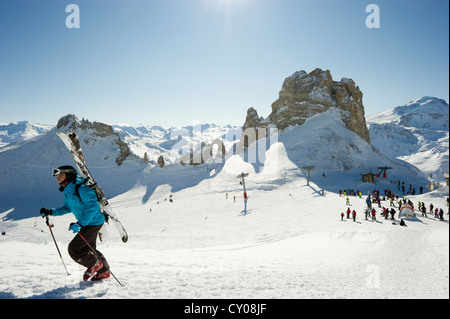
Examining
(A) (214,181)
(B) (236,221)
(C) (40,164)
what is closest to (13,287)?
(B) (236,221)

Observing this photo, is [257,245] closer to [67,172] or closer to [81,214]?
[81,214]

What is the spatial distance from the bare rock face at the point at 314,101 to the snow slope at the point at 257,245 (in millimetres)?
15951

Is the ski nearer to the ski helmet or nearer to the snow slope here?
the ski helmet

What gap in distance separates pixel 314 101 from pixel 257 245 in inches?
2784

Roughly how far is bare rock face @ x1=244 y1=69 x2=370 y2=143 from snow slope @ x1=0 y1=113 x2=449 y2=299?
1595 cm

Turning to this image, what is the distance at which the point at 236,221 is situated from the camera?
2377cm

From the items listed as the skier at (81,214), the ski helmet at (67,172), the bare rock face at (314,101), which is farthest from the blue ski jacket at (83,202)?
the bare rock face at (314,101)

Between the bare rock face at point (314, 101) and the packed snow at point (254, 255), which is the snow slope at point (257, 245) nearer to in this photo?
the packed snow at point (254, 255)

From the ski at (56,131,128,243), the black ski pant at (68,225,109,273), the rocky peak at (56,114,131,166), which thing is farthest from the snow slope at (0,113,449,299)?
the rocky peak at (56,114,131,166)

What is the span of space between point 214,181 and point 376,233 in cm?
3490

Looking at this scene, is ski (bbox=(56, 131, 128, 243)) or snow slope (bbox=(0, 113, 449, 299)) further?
ski (bbox=(56, 131, 128, 243))

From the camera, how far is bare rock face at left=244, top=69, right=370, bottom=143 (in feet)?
242

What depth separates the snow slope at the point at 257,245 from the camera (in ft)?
14.7

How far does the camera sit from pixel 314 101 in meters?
75.0
